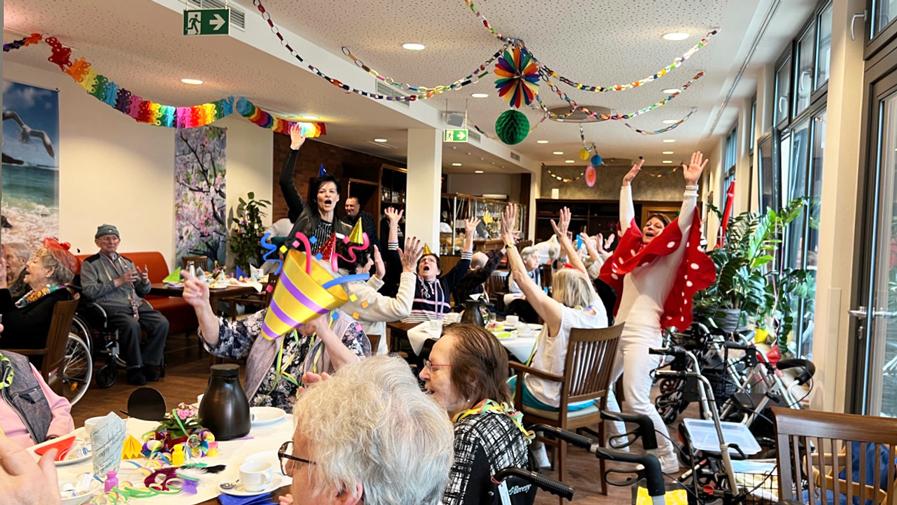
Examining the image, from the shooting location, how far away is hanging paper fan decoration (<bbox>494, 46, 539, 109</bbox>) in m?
5.35

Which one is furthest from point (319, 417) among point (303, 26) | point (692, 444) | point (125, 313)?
point (125, 313)

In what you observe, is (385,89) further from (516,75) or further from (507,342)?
(507,342)

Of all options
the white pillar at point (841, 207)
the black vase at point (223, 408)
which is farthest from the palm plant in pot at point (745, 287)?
the black vase at point (223, 408)

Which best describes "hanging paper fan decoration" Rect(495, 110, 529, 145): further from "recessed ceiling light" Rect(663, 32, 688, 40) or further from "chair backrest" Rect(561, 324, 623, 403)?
"chair backrest" Rect(561, 324, 623, 403)

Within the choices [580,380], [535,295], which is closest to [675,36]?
[535,295]

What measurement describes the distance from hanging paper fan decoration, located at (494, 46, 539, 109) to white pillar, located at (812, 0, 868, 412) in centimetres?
229

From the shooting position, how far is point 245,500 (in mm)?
1722

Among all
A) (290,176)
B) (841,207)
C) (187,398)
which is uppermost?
(290,176)

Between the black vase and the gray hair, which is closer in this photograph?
the gray hair

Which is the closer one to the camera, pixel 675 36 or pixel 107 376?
pixel 675 36

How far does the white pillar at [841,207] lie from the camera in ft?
11.3

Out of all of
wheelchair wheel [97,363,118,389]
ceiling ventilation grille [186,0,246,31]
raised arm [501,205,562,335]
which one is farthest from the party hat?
wheelchair wheel [97,363,118,389]

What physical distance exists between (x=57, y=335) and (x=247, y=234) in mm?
5420

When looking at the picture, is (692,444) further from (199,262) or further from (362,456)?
(199,262)
